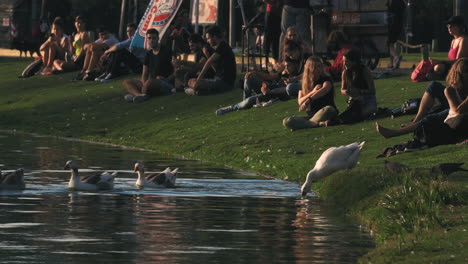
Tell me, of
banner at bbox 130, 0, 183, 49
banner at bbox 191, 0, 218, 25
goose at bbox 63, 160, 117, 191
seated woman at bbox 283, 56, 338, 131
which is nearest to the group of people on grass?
seated woman at bbox 283, 56, 338, 131

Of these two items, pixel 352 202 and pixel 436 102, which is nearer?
pixel 352 202

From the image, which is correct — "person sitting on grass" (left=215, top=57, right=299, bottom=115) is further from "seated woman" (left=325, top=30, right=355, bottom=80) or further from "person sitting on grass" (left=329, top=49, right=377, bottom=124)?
"person sitting on grass" (left=329, top=49, right=377, bottom=124)

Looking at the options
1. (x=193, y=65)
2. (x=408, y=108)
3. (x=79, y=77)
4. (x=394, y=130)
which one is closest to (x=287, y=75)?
(x=193, y=65)

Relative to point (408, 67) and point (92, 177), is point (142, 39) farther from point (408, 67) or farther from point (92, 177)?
point (92, 177)

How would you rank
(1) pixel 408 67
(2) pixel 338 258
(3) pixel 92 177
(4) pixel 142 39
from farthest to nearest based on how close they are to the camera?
1. (4) pixel 142 39
2. (1) pixel 408 67
3. (3) pixel 92 177
4. (2) pixel 338 258

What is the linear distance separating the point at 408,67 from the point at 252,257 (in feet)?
71.3

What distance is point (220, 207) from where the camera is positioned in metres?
17.5

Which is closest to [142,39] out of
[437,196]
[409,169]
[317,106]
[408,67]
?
[408,67]

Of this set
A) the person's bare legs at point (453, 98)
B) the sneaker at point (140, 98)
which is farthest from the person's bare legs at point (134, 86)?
the person's bare legs at point (453, 98)

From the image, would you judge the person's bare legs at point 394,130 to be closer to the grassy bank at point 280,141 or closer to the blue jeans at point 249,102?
the grassy bank at point 280,141

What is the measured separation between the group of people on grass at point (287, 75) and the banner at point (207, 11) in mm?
2052

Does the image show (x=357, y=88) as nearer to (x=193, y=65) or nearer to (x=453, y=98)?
(x=453, y=98)

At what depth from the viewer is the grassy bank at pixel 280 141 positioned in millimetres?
14078

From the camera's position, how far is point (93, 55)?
40125 mm
